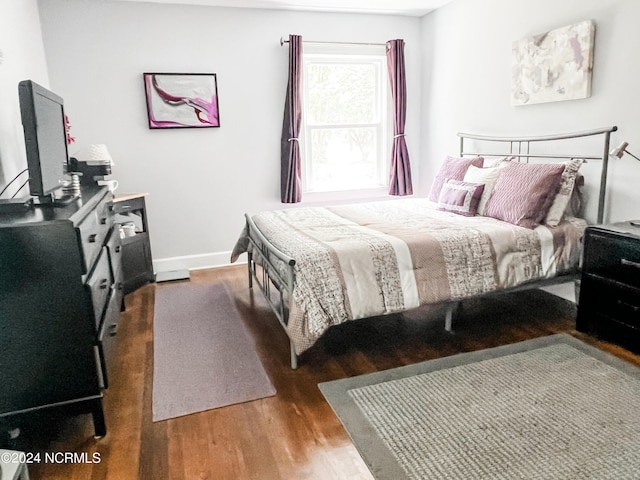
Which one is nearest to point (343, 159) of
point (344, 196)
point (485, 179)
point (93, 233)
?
point (344, 196)

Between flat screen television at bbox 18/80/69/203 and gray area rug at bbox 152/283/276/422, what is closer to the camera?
flat screen television at bbox 18/80/69/203

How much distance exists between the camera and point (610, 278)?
2568 mm

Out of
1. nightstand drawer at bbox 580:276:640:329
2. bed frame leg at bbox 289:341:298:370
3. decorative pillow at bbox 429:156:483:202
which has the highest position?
decorative pillow at bbox 429:156:483:202

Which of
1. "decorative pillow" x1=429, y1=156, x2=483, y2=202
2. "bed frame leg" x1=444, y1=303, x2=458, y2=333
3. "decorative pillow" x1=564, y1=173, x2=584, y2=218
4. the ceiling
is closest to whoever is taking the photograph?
"bed frame leg" x1=444, y1=303, x2=458, y2=333

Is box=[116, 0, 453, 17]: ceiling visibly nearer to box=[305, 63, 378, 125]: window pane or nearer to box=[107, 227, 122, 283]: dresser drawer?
box=[305, 63, 378, 125]: window pane

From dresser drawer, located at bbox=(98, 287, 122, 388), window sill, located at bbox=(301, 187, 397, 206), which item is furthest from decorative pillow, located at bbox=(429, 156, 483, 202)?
dresser drawer, located at bbox=(98, 287, 122, 388)

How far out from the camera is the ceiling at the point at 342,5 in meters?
4.02

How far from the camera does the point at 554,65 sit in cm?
314

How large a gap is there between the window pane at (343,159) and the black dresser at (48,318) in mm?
3152

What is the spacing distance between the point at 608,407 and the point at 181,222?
3717mm

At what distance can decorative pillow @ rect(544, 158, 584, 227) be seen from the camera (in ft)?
9.53

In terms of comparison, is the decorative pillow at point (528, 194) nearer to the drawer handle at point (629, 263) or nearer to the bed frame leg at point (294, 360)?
the drawer handle at point (629, 263)

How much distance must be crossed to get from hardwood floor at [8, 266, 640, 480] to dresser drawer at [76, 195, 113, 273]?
26.8 inches

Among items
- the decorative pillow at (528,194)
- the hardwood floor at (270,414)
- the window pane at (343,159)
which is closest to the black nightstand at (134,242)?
the hardwood floor at (270,414)
